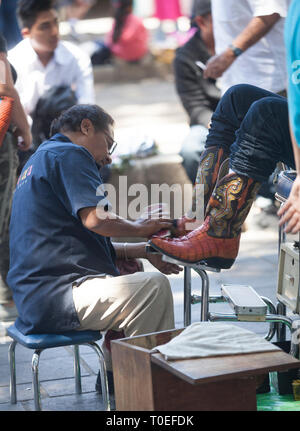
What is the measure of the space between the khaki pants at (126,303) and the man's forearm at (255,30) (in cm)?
179

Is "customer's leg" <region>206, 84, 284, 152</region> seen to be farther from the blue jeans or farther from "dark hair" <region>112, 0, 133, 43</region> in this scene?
"dark hair" <region>112, 0, 133, 43</region>

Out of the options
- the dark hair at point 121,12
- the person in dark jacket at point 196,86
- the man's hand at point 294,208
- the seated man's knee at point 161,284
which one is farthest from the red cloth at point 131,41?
the man's hand at point 294,208

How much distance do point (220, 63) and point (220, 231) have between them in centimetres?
155

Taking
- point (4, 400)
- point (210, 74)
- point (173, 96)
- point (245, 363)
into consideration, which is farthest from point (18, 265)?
point (173, 96)

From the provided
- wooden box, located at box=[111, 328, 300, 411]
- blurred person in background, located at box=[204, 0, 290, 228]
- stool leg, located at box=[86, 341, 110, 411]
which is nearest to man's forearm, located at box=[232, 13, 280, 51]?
blurred person in background, located at box=[204, 0, 290, 228]

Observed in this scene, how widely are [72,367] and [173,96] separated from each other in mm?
8427

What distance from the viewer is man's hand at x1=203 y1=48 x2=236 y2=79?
179 inches

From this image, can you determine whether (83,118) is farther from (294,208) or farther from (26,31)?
(26,31)

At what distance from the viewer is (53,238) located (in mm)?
3248

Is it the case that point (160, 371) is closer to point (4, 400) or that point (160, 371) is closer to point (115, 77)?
point (4, 400)

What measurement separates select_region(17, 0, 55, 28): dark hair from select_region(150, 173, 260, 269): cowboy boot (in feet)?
9.28

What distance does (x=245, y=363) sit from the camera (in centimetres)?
272

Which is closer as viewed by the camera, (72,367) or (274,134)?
(274,134)

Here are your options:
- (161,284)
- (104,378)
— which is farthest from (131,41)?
(104,378)
